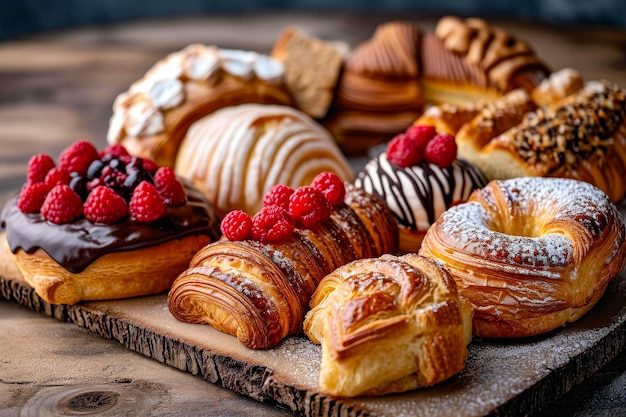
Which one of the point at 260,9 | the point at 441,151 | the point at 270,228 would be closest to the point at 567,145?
the point at 441,151

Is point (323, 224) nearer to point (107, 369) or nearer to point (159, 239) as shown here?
point (159, 239)

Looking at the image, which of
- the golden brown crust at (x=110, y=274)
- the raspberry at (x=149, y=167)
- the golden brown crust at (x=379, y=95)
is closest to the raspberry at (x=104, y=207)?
the golden brown crust at (x=110, y=274)

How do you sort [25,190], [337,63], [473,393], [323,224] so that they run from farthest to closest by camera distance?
[337,63], [25,190], [323,224], [473,393]

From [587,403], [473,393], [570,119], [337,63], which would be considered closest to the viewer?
Result: [473,393]

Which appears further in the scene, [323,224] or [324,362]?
[323,224]

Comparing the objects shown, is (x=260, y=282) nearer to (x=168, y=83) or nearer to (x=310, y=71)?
(x=168, y=83)

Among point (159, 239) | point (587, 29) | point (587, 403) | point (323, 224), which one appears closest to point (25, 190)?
point (159, 239)

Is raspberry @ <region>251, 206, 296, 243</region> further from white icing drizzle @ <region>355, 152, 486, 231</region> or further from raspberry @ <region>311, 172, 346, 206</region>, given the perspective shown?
white icing drizzle @ <region>355, 152, 486, 231</region>

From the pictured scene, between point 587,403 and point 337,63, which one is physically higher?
point 337,63
